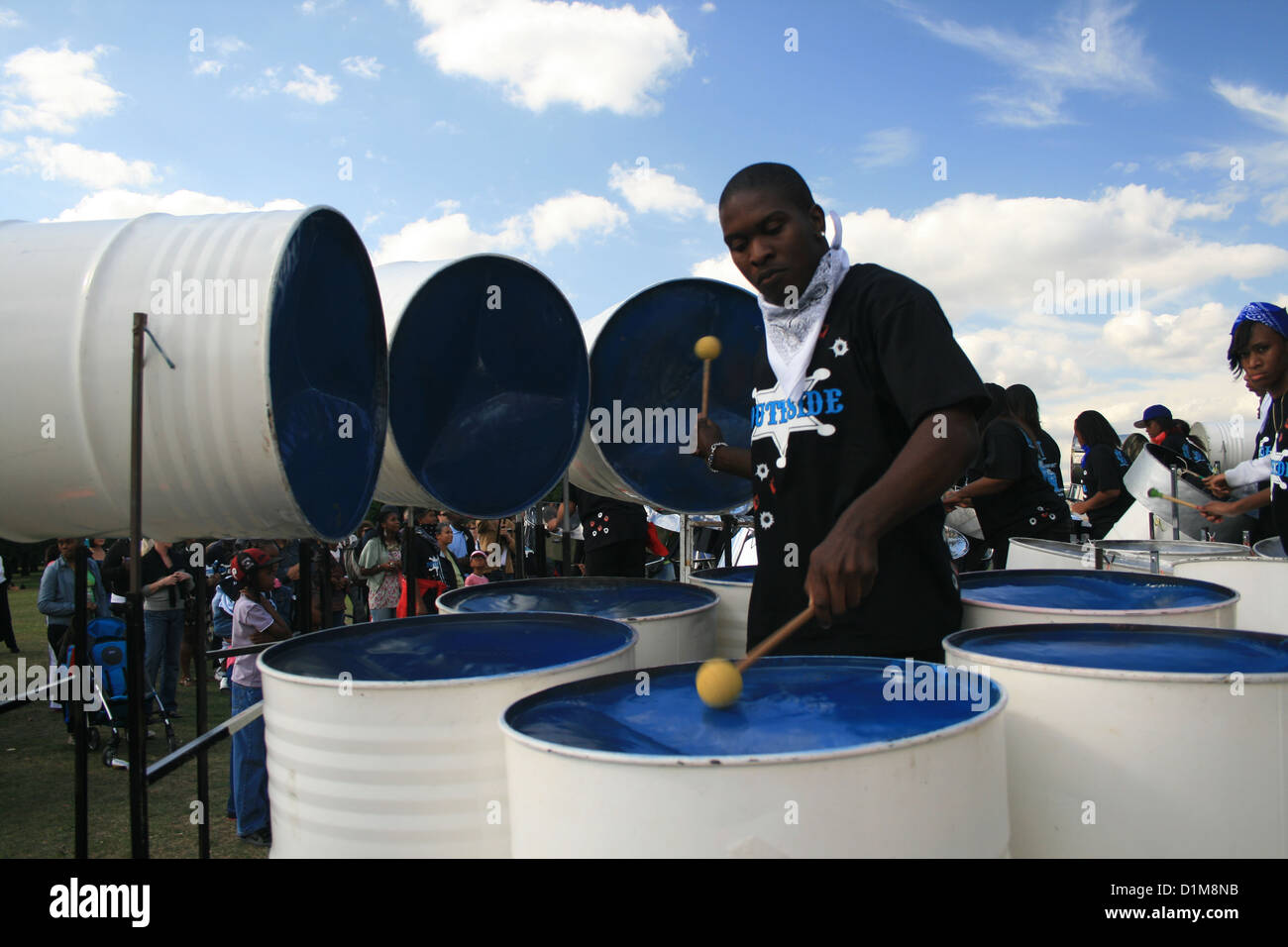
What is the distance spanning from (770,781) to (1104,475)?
3824mm

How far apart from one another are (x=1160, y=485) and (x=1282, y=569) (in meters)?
1.35

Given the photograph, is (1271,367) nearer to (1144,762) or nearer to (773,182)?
(773,182)

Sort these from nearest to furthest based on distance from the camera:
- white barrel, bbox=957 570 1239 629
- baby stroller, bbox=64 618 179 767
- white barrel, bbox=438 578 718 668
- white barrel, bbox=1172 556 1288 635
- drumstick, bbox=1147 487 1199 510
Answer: white barrel, bbox=957 570 1239 629 → white barrel, bbox=438 578 718 668 → white barrel, bbox=1172 556 1288 635 → drumstick, bbox=1147 487 1199 510 → baby stroller, bbox=64 618 179 767

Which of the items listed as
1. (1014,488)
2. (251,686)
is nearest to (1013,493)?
(1014,488)

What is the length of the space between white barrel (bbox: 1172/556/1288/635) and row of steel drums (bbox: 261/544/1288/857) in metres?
0.68

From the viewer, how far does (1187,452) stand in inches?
154

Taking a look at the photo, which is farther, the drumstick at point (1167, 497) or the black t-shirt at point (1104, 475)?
the black t-shirt at point (1104, 475)

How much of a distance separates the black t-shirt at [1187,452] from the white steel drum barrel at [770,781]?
2891mm

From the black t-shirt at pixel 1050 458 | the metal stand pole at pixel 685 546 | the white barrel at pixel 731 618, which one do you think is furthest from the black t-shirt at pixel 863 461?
the black t-shirt at pixel 1050 458

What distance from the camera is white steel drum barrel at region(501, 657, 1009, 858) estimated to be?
744 mm

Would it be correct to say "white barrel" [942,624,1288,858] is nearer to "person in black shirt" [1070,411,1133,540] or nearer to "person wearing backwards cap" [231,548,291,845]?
"person wearing backwards cap" [231,548,291,845]

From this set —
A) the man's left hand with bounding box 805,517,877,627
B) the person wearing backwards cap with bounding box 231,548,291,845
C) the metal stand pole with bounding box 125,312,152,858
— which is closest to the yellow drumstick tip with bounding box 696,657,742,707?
the man's left hand with bounding box 805,517,877,627

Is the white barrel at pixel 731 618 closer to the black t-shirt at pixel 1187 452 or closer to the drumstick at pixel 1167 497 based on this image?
the drumstick at pixel 1167 497

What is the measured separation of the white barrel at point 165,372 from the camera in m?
A: 1.28
